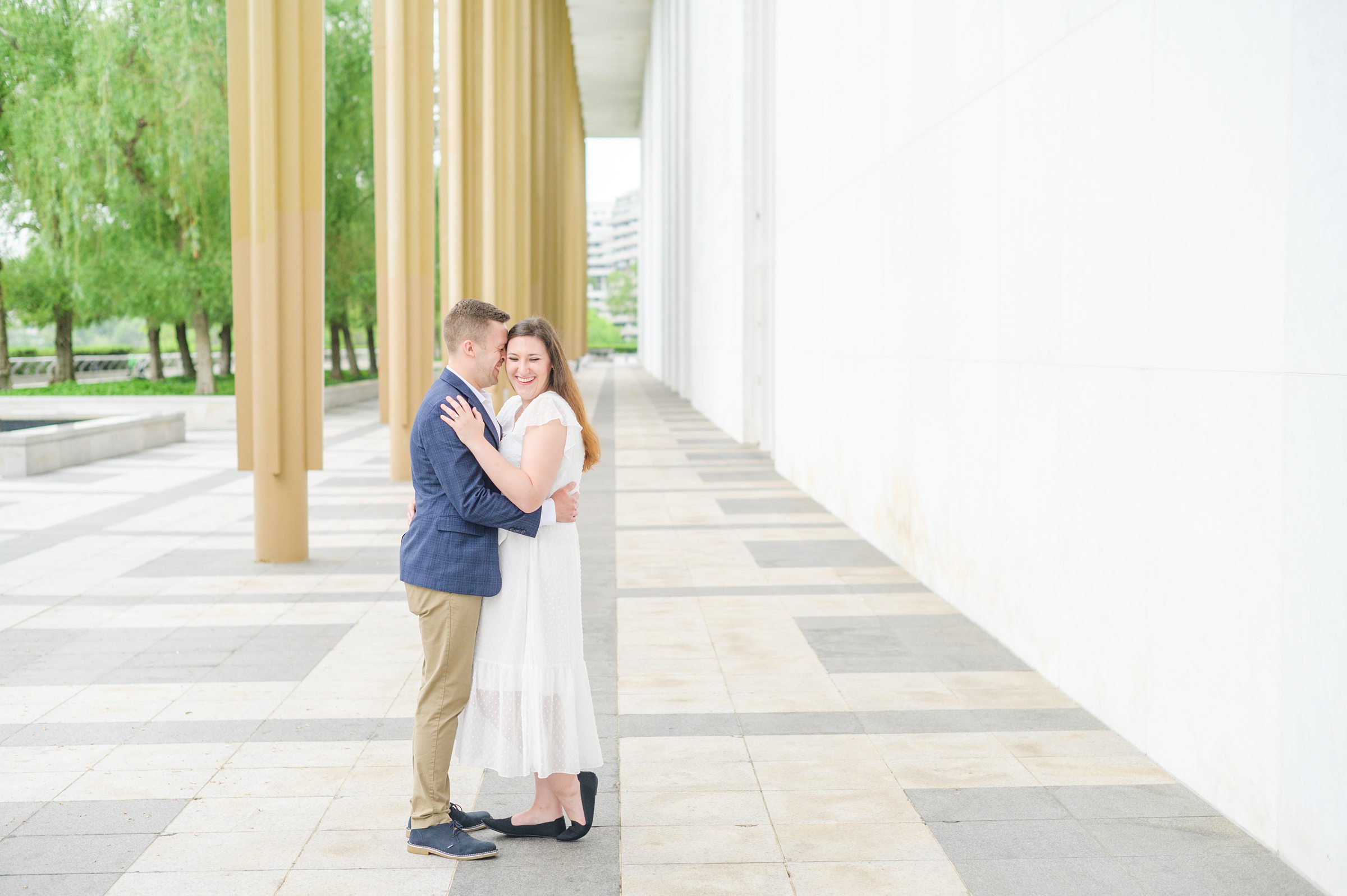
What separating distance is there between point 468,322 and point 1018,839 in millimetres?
2433

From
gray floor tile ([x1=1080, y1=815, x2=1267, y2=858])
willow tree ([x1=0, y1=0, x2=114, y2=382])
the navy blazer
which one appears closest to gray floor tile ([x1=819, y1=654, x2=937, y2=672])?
gray floor tile ([x1=1080, y1=815, x2=1267, y2=858])

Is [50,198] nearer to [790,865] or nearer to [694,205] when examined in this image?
[694,205]

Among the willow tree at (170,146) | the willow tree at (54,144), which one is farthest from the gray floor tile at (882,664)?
the willow tree at (54,144)

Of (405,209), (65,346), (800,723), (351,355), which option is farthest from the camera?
(351,355)

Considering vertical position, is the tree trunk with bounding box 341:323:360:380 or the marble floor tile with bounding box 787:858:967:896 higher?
the tree trunk with bounding box 341:323:360:380

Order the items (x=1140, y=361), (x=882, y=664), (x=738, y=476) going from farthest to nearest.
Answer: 1. (x=738, y=476)
2. (x=882, y=664)
3. (x=1140, y=361)

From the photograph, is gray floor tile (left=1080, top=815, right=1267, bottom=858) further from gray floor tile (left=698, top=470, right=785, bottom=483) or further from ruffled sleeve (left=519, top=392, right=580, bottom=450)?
gray floor tile (left=698, top=470, right=785, bottom=483)

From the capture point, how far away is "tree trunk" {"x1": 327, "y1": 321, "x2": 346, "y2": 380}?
114ft

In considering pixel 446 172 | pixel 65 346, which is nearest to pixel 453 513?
pixel 446 172

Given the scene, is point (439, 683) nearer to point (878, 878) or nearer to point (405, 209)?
point (878, 878)

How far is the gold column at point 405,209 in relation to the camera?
1516 cm

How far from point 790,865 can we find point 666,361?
136 feet

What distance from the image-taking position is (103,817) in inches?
175

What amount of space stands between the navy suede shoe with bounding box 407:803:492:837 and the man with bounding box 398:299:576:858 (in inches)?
5.2
